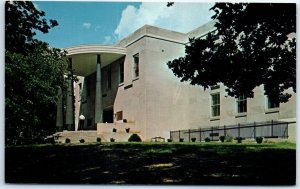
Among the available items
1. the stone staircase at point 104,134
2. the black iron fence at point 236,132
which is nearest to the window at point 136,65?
the stone staircase at point 104,134

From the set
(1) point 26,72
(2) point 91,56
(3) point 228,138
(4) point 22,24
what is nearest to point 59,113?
(1) point 26,72

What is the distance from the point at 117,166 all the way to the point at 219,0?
3223 mm

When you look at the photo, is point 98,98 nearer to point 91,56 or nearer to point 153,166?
point 91,56

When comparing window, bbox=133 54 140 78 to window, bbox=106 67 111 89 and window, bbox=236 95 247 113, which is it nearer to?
window, bbox=106 67 111 89

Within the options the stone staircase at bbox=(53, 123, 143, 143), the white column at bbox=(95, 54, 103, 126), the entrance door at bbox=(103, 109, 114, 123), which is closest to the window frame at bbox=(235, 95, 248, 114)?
the stone staircase at bbox=(53, 123, 143, 143)

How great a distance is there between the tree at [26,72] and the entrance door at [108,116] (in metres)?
3.19

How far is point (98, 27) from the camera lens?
7.54m

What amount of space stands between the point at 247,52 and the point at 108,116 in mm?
5861

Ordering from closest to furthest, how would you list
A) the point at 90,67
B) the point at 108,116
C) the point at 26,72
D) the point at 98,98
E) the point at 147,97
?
1. the point at 26,72
2. the point at 147,97
3. the point at 108,116
4. the point at 90,67
5. the point at 98,98

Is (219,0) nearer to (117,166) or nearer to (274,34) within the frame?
(274,34)

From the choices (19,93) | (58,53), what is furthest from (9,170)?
(58,53)

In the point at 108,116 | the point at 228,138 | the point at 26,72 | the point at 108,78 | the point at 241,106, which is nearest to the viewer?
the point at 26,72

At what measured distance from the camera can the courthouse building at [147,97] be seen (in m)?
8.31

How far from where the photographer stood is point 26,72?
292 inches
